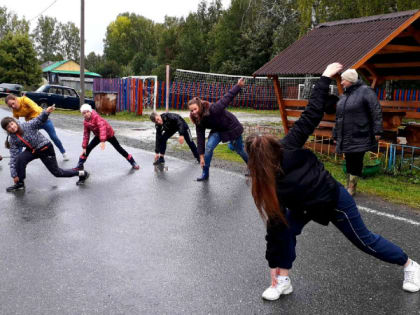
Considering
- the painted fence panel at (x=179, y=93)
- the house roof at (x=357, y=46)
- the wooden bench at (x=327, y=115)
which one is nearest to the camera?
the house roof at (x=357, y=46)

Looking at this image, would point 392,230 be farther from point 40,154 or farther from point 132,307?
point 40,154

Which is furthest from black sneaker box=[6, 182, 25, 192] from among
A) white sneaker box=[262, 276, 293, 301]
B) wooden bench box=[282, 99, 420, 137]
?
wooden bench box=[282, 99, 420, 137]

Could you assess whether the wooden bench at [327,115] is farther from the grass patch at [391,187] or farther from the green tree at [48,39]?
the green tree at [48,39]

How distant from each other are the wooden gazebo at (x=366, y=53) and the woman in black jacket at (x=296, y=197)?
18.0 feet

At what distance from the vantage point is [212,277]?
3721 millimetres

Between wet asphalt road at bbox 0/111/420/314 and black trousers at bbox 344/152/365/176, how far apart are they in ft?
1.43

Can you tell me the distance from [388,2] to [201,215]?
1770 centimetres

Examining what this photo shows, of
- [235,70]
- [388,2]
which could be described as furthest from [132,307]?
[235,70]

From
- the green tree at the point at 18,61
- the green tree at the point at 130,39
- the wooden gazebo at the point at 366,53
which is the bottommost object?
the wooden gazebo at the point at 366,53

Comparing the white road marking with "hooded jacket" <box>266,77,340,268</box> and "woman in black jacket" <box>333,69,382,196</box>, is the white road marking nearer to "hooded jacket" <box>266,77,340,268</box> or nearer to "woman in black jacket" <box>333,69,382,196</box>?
"woman in black jacket" <box>333,69,382,196</box>

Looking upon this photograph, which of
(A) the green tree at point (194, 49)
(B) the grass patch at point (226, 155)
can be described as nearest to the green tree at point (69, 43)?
(A) the green tree at point (194, 49)

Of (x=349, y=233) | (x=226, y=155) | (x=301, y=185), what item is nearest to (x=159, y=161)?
(x=226, y=155)

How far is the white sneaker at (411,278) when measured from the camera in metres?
3.41

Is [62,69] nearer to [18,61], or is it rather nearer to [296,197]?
[18,61]
